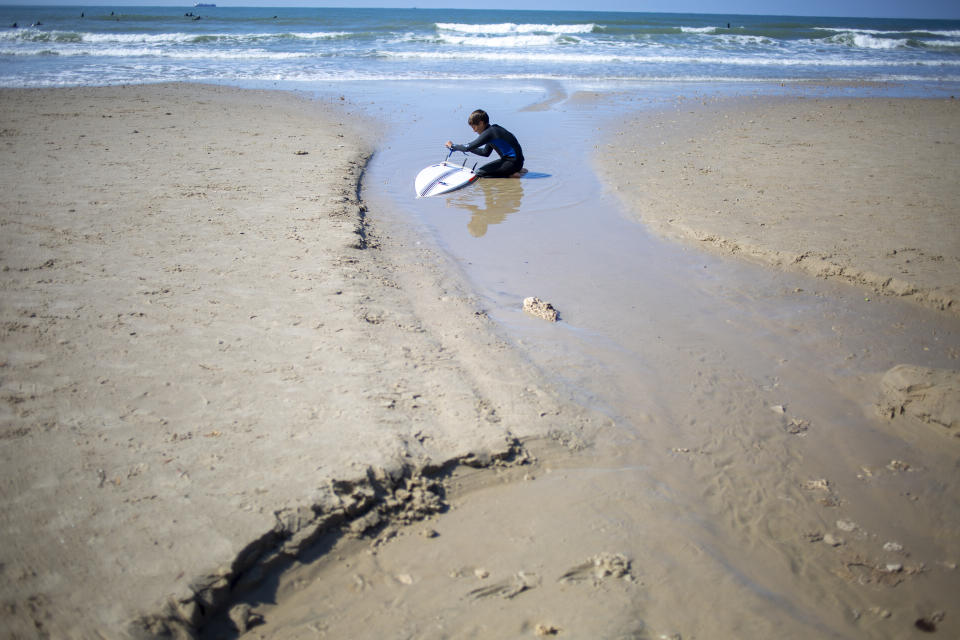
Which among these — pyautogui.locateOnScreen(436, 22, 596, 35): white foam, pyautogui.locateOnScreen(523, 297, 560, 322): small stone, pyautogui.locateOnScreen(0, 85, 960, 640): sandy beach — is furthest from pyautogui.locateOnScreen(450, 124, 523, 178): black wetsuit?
pyautogui.locateOnScreen(436, 22, 596, 35): white foam

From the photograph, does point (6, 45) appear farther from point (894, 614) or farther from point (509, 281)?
point (894, 614)

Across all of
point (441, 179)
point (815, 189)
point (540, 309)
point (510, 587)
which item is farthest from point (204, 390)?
point (815, 189)

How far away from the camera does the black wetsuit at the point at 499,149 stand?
26.1 ft

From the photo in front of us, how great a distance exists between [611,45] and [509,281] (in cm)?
2767

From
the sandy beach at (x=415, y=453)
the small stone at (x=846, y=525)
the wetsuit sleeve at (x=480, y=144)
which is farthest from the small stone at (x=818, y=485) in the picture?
the wetsuit sleeve at (x=480, y=144)

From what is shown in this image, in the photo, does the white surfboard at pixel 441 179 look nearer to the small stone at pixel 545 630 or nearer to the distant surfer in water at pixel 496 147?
the distant surfer in water at pixel 496 147

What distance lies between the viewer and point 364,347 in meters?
3.60

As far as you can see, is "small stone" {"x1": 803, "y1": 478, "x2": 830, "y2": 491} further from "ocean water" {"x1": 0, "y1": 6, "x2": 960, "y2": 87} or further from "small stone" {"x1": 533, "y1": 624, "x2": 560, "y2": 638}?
"ocean water" {"x1": 0, "y1": 6, "x2": 960, "y2": 87}

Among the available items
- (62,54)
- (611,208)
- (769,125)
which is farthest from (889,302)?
(62,54)

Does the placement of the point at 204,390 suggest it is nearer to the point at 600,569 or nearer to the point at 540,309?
the point at 600,569

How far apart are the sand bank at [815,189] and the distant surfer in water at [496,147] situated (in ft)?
4.37

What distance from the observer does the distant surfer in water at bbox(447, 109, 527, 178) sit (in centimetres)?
796

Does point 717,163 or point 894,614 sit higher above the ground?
point 717,163

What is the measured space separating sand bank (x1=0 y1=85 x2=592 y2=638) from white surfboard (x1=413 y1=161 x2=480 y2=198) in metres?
1.41
